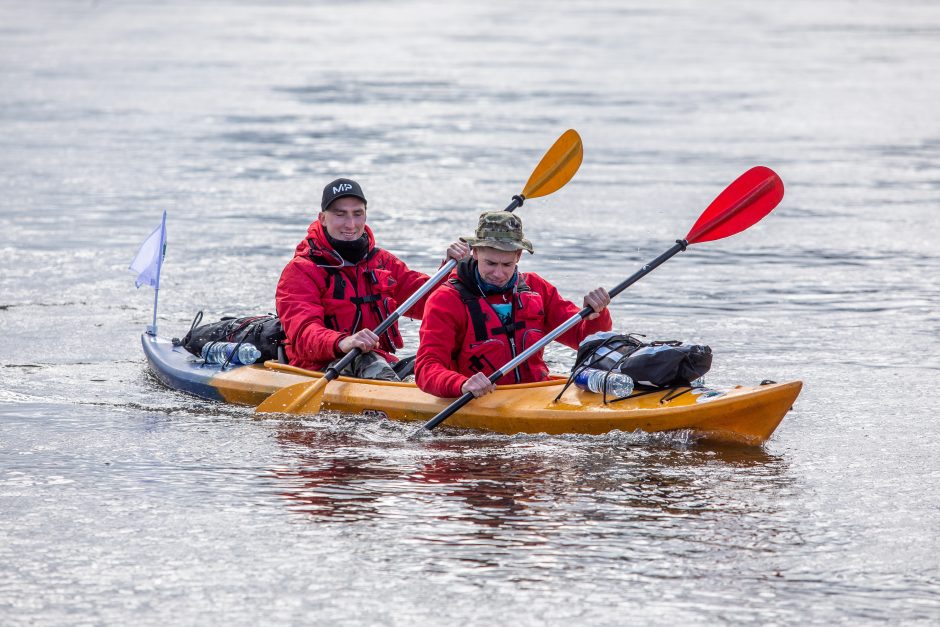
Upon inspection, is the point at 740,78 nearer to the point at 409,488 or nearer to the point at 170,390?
the point at 170,390

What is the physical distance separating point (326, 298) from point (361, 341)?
0.50 meters

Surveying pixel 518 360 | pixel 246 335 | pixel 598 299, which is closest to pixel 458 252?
pixel 518 360

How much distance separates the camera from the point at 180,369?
8.64 metres

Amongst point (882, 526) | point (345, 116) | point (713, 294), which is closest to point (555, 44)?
point (345, 116)

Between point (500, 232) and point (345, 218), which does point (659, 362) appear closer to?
point (500, 232)

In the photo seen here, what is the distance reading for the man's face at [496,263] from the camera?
6992 mm

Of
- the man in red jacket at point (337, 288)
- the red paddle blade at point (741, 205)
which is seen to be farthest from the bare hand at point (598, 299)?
the man in red jacket at point (337, 288)

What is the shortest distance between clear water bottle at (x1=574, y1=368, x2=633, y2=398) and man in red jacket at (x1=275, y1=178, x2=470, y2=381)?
1.05 meters

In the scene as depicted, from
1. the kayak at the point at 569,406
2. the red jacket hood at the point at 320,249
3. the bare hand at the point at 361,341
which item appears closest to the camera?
the kayak at the point at 569,406

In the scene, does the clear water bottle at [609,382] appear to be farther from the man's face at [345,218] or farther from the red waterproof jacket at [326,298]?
the man's face at [345,218]

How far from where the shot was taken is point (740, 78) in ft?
97.8

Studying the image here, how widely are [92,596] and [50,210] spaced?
11332 millimetres

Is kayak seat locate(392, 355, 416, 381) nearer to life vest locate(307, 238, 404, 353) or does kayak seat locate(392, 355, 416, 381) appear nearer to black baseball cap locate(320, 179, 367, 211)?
life vest locate(307, 238, 404, 353)

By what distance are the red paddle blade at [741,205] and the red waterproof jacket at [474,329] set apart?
2.50 ft
